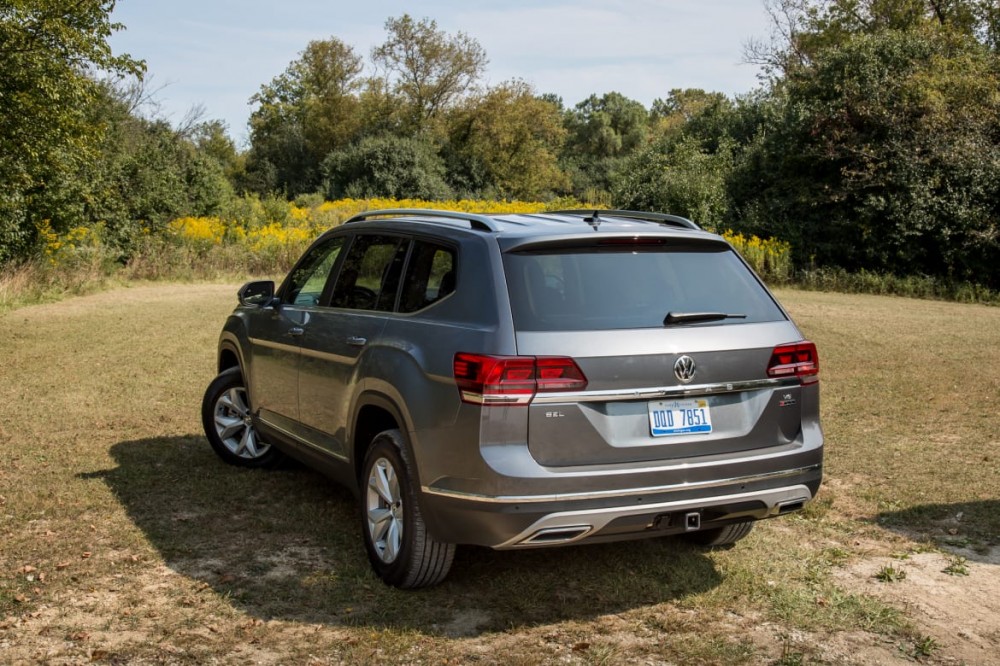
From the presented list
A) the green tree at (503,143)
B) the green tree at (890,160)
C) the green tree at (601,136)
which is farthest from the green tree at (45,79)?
the green tree at (601,136)

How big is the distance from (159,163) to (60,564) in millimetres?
26553

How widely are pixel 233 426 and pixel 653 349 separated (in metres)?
4.28

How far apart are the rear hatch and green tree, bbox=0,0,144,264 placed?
1420 centimetres

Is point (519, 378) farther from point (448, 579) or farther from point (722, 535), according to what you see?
point (722, 535)

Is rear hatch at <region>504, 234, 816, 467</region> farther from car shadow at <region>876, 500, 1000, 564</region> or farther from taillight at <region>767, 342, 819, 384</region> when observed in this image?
car shadow at <region>876, 500, 1000, 564</region>

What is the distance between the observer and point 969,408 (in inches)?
402

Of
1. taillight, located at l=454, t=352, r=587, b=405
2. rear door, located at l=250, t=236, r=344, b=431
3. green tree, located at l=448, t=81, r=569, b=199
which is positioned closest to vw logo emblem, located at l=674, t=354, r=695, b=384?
taillight, located at l=454, t=352, r=587, b=405

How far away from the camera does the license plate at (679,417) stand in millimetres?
4656

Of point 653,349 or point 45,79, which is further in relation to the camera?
point 45,79

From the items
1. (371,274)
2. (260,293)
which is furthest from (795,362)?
(260,293)

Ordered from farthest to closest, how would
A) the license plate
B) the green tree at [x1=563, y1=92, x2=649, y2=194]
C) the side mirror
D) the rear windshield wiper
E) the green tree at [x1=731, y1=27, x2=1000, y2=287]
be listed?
the green tree at [x1=563, y1=92, x2=649, y2=194] → the green tree at [x1=731, y1=27, x2=1000, y2=287] → the side mirror → the rear windshield wiper → the license plate

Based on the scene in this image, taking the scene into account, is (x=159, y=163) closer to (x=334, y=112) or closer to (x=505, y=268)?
(x=505, y=268)

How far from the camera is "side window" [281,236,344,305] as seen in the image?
6.55 m

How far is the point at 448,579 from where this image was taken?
213 inches
